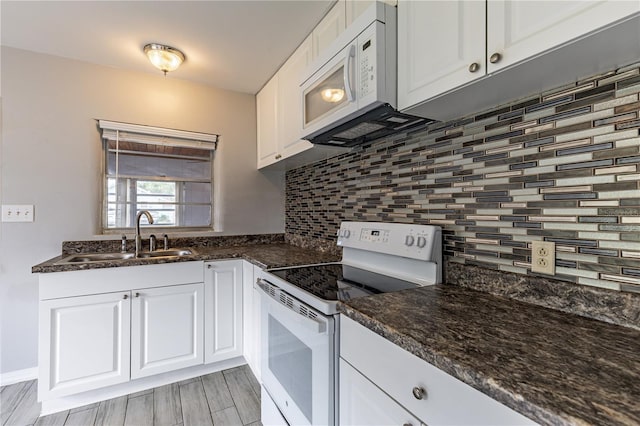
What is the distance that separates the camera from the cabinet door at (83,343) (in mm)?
1649

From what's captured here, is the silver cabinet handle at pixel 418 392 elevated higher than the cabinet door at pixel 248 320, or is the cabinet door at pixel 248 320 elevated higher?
the silver cabinet handle at pixel 418 392

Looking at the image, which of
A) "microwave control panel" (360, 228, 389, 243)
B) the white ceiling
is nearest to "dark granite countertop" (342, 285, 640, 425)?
"microwave control panel" (360, 228, 389, 243)

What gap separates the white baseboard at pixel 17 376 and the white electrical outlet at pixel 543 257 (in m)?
3.06

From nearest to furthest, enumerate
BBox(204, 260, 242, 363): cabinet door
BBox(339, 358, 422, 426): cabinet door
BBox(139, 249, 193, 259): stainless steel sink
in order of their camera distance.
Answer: BBox(339, 358, 422, 426): cabinet door, BBox(204, 260, 242, 363): cabinet door, BBox(139, 249, 193, 259): stainless steel sink

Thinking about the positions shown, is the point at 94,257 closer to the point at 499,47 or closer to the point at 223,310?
the point at 223,310

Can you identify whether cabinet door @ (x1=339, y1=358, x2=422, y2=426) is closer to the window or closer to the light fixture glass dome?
the light fixture glass dome

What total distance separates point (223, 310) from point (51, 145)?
172 centimetres

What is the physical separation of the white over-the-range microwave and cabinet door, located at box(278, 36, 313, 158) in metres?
0.31

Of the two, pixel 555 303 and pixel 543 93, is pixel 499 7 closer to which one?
Answer: pixel 543 93

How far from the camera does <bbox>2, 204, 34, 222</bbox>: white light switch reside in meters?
1.96

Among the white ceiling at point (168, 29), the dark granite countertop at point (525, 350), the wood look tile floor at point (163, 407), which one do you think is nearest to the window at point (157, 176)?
the white ceiling at point (168, 29)

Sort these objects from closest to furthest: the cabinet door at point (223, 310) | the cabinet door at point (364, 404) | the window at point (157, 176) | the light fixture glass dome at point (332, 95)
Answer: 1. the cabinet door at point (364, 404)
2. the light fixture glass dome at point (332, 95)
3. the cabinet door at point (223, 310)
4. the window at point (157, 176)

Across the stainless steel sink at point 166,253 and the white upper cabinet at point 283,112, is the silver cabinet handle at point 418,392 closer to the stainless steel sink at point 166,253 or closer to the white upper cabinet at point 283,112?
the white upper cabinet at point 283,112

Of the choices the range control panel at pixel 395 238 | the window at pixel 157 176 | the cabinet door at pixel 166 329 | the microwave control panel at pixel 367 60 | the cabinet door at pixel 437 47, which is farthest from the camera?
the window at pixel 157 176
